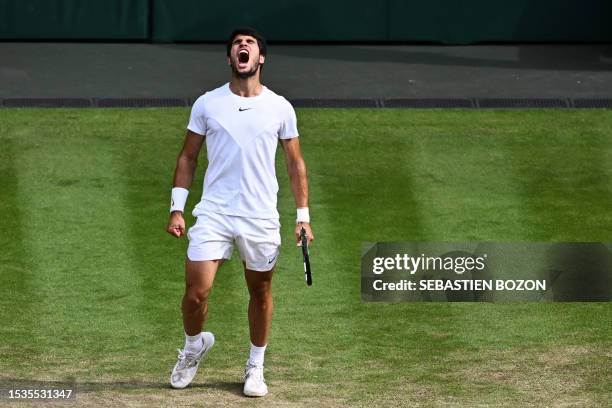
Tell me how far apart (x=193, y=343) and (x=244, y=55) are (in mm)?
1698

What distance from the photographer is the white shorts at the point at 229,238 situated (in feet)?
31.7

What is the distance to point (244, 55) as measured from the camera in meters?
9.66

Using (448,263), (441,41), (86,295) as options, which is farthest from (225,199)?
(441,41)

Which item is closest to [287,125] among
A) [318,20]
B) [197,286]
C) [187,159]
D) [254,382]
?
[187,159]

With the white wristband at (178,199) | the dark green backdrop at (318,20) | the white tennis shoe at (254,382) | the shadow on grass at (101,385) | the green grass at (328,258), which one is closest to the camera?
the white wristband at (178,199)

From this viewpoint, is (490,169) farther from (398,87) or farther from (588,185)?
(398,87)

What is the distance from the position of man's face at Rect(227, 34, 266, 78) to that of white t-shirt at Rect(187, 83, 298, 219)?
0.52ft

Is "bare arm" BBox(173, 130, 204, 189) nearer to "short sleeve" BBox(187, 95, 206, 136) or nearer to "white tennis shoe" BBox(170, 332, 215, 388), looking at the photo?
"short sleeve" BBox(187, 95, 206, 136)

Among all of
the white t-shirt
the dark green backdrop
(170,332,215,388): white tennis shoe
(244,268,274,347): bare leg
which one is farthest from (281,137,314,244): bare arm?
the dark green backdrop

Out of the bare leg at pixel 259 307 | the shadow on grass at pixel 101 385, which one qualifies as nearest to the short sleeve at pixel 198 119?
the bare leg at pixel 259 307

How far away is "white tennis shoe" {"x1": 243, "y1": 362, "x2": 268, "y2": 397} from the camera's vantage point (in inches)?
388

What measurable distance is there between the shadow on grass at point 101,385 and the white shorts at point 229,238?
790 millimetres

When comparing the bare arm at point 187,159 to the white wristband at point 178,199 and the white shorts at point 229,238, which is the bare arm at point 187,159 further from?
the white shorts at point 229,238

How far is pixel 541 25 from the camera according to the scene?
20.3 metres
